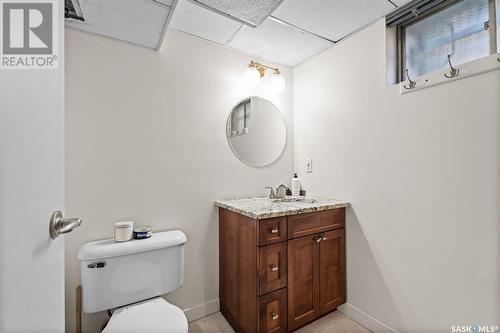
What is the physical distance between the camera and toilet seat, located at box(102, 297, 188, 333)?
3.76 feet

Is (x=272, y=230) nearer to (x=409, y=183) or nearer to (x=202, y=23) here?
(x=409, y=183)

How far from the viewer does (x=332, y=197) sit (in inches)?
77.7

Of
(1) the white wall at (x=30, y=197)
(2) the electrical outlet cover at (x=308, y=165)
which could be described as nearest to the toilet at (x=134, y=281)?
(1) the white wall at (x=30, y=197)

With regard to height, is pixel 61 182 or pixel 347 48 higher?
pixel 347 48

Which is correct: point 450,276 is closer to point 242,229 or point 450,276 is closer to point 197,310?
point 242,229

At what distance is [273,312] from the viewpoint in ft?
4.94

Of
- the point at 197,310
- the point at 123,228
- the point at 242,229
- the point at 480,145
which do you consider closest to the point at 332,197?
the point at 242,229

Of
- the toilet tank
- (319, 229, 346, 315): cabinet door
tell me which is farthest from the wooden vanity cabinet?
the toilet tank

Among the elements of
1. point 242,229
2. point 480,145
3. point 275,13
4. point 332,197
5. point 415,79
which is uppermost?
point 275,13

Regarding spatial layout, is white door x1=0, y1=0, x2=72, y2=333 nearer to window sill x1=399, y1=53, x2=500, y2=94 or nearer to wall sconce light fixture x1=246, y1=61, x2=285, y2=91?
wall sconce light fixture x1=246, y1=61, x2=285, y2=91

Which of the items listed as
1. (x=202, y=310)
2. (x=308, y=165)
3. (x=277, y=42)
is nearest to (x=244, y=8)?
(x=277, y=42)

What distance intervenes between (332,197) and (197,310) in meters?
1.38

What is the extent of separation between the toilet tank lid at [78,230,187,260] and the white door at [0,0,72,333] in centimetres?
65

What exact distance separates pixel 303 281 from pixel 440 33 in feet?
5.88
